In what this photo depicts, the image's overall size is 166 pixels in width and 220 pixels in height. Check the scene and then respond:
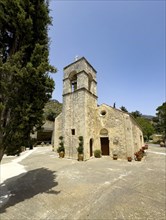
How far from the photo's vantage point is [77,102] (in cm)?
1515

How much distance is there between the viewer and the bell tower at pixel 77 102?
1444 centimetres

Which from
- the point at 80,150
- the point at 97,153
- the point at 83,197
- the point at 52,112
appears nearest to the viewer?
the point at 83,197

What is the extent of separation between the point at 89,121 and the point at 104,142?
3186 millimetres

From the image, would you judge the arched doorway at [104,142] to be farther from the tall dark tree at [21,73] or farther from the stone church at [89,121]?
the tall dark tree at [21,73]

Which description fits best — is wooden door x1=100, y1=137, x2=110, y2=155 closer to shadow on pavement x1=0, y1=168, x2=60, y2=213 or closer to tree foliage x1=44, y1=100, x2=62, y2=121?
shadow on pavement x1=0, y1=168, x2=60, y2=213

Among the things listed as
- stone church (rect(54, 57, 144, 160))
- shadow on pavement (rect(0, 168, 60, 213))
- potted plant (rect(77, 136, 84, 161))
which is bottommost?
shadow on pavement (rect(0, 168, 60, 213))

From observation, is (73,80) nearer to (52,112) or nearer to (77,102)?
(77,102)

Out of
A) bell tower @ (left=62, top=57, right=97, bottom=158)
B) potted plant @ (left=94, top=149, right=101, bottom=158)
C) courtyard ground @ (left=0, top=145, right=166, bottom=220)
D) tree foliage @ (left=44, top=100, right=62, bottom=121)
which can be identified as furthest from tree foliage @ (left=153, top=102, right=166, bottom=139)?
courtyard ground @ (left=0, top=145, right=166, bottom=220)

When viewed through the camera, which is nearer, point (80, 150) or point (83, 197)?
point (83, 197)

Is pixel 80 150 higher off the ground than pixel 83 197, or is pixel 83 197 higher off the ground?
pixel 80 150

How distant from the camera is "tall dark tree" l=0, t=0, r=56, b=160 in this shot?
204 inches

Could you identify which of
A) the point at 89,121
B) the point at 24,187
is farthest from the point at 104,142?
the point at 24,187

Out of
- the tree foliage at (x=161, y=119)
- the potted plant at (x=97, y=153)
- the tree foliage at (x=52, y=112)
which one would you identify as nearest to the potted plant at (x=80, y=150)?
the potted plant at (x=97, y=153)

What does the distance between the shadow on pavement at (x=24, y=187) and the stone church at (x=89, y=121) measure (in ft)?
20.8
